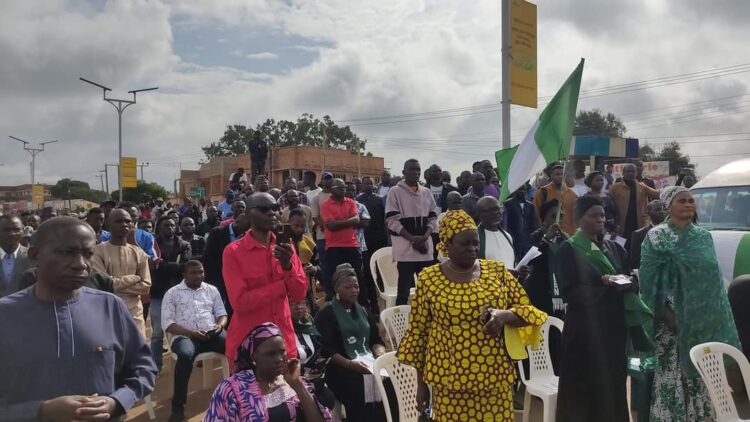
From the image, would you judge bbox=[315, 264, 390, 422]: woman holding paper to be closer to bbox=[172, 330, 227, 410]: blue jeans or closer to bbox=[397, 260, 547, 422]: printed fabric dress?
bbox=[397, 260, 547, 422]: printed fabric dress

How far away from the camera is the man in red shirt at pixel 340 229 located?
7.22 metres

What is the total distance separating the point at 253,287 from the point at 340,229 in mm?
3386

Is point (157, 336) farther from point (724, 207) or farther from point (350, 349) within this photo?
point (724, 207)

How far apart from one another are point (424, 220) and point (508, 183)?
5.60 feet

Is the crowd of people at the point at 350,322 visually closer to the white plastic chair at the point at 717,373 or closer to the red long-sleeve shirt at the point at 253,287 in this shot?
the red long-sleeve shirt at the point at 253,287

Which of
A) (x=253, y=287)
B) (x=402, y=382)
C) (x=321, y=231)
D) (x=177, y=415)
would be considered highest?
(x=321, y=231)

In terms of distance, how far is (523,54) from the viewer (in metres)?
8.23

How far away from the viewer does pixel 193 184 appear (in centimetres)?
4844

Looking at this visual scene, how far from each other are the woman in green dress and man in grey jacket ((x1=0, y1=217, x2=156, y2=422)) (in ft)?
11.7

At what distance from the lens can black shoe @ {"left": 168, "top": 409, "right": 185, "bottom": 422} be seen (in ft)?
17.0

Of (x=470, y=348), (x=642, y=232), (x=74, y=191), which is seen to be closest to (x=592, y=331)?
(x=470, y=348)

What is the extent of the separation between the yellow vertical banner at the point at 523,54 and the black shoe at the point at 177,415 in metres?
5.56

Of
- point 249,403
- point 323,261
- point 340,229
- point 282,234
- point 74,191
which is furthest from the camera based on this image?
point 74,191

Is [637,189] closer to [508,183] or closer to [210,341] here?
[508,183]
